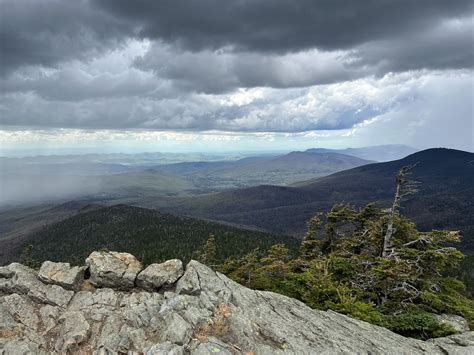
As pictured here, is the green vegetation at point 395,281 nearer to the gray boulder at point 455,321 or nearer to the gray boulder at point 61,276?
the gray boulder at point 455,321

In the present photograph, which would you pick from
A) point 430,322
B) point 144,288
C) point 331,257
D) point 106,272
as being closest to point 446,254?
point 430,322

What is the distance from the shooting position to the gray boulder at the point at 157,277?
22438 mm

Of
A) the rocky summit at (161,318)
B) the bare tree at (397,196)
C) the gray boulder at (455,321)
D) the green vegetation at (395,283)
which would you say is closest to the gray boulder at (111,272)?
the rocky summit at (161,318)

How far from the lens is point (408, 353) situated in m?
20.9

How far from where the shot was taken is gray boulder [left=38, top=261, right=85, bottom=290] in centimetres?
2223

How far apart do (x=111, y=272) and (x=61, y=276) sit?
3.57 m

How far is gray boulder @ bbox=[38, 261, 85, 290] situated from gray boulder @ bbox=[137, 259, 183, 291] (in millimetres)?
4431

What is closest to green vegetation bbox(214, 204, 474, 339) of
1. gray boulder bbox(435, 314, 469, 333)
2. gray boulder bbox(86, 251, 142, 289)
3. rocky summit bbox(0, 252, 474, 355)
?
gray boulder bbox(435, 314, 469, 333)

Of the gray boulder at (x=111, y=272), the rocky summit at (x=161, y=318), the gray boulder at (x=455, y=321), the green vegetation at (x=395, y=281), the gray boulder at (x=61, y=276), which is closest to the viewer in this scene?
the rocky summit at (x=161, y=318)

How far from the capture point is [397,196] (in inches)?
1342

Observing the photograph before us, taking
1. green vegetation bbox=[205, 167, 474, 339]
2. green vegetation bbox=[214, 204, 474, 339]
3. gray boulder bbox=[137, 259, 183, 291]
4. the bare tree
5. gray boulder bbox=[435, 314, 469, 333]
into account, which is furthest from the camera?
the bare tree

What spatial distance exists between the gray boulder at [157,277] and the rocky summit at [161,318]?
70 mm

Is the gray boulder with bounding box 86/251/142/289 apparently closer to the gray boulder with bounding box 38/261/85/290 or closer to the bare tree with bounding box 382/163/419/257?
the gray boulder with bounding box 38/261/85/290

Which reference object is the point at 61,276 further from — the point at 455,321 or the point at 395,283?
the point at 455,321
